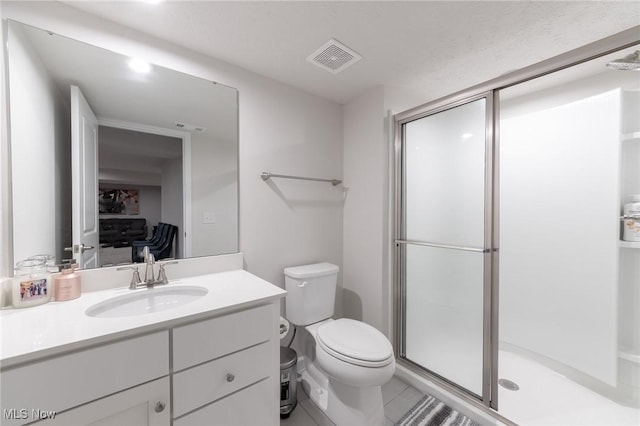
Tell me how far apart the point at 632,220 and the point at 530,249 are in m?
0.60

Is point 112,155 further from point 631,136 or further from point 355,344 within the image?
point 631,136

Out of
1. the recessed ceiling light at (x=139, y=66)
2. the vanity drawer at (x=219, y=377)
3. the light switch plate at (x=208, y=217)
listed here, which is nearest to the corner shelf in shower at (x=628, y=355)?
the vanity drawer at (x=219, y=377)

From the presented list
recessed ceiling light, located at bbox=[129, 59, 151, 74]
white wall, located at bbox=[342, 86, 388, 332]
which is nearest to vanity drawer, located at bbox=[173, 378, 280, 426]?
white wall, located at bbox=[342, 86, 388, 332]

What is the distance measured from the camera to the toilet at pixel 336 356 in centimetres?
127

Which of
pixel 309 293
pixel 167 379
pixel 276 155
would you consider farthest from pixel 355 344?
pixel 276 155

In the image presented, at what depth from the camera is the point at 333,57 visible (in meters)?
1.53

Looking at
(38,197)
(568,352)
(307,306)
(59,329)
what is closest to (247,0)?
(38,197)

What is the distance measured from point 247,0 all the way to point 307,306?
5.60 ft

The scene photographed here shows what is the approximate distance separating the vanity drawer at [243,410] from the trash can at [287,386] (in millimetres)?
325

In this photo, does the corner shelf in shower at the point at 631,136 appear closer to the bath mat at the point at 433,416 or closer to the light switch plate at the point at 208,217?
the bath mat at the point at 433,416

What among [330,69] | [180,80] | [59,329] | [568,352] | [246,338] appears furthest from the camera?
[568,352]

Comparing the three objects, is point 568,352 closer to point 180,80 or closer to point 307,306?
point 307,306

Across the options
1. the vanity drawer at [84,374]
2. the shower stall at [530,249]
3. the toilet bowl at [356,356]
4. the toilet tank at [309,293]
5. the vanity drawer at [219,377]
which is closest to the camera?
the vanity drawer at [84,374]

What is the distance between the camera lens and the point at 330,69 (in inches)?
65.1
